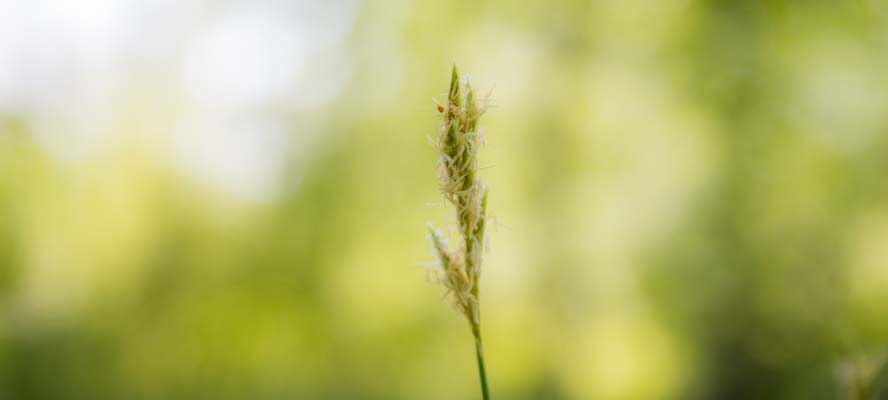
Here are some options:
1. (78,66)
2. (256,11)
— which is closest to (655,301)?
(256,11)

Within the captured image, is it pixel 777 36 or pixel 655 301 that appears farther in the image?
pixel 655 301

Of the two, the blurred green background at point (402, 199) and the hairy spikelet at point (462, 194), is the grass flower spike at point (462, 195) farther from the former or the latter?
the blurred green background at point (402, 199)

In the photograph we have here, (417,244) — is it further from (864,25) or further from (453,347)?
(864,25)

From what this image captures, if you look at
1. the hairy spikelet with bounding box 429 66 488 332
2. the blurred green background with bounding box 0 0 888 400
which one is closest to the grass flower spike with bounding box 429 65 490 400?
the hairy spikelet with bounding box 429 66 488 332

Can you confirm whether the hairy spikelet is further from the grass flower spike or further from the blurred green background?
Answer: the blurred green background

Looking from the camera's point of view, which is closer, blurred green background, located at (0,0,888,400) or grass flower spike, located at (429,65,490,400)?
grass flower spike, located at (429,65,490,400)

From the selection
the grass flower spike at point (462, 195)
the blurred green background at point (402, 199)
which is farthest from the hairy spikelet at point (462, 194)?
the blurred green background at point (402, 199)

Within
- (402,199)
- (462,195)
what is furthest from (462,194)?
(402,199)
